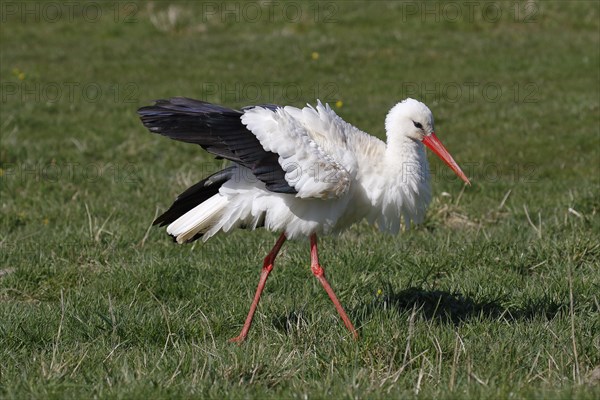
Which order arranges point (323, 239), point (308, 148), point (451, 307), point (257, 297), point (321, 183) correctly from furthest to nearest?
point (323, 239), point (451, 307), point (257, 297), point (308, 148), point (321, 183)

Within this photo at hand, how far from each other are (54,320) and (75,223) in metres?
2.50

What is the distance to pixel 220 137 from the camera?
485 cm

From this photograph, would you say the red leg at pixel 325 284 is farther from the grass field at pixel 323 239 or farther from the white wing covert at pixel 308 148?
the white wing covert at pixel 308 148

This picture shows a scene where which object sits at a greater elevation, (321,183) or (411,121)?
(411,121)

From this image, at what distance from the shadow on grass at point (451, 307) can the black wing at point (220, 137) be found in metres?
0.89

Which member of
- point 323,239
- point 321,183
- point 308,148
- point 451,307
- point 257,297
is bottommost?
point 323,239

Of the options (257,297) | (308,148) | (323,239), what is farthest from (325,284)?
(323,239)

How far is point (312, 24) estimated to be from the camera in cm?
1647

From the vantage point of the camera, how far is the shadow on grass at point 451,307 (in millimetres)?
4988

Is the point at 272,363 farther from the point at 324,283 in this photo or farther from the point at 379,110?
the point at 379,110

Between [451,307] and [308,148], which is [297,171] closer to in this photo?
[308,148]

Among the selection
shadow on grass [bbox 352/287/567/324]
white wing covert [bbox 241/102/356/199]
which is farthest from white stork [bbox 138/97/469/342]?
shadow on grass [bbox 352/287/567/324]

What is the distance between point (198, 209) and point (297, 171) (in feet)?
2.49

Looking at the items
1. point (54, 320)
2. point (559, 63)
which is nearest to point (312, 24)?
point (559, 63)
